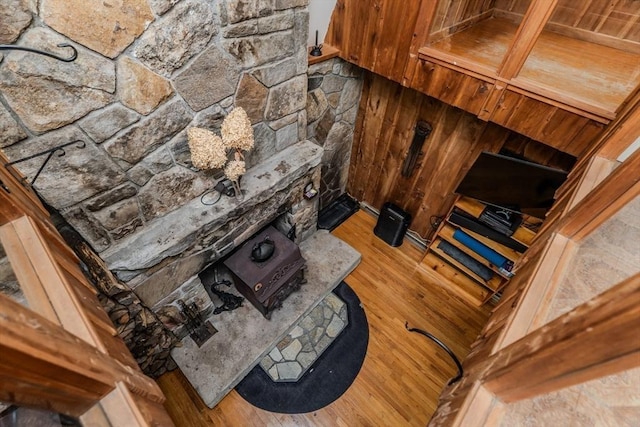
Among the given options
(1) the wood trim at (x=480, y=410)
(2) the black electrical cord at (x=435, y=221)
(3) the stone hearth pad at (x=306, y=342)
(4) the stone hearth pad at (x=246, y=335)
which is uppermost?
(1) the wood trim at (x=480, y=410)

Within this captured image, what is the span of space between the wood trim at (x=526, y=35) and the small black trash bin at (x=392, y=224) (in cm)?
155

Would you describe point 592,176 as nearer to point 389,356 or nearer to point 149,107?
point 389,356

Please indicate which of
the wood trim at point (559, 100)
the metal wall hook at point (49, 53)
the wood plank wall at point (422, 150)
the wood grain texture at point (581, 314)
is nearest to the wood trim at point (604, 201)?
the wood grain texture at point (581, 314)

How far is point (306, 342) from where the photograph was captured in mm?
2326

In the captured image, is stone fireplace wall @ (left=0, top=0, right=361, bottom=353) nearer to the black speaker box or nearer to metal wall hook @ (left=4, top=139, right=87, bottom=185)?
metal wall hook @ (left=4, top=139, right=87, bottom=185)

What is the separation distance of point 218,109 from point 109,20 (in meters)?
0.58

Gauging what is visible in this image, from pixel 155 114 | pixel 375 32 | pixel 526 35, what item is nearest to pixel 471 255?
pixel 526 35

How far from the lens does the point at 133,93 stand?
1232 mm

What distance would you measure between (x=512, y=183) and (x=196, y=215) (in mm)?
2051

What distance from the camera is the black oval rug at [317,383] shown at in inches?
79.7

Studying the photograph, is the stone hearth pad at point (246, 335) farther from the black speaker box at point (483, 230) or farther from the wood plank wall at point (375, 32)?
the wood plank wall at point (375, 32)

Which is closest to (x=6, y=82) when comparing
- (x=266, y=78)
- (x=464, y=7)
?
(x=266, y=78)

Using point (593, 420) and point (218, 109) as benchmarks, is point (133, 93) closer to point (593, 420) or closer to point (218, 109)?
point (218, 109)

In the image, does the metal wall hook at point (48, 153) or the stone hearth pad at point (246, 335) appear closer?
the metal wall hook at point (48, 153)
